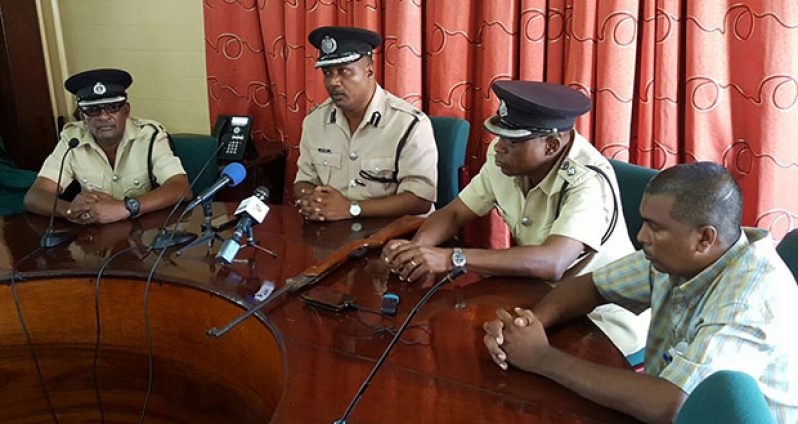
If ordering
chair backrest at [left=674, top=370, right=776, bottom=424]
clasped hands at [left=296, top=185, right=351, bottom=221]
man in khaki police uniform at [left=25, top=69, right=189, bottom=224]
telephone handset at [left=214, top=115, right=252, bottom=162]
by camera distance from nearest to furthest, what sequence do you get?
chair backrest at [left=674, top=370, right=776, bottom=424]
clasped hands at [left=296, top=185, right=351, bottom=221]
man in khaki police uniform at [left=25, top=69, right=189, bottom=224]
telephone handset at [left=214, top=115, right=252, bottom=162]

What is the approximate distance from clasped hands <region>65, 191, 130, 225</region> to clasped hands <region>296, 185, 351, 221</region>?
60 centimetres

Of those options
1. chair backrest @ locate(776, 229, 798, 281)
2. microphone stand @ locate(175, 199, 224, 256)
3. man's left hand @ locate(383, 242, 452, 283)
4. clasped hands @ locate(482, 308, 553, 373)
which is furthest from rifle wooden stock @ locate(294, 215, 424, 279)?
chair backrest @ locate(776, 229, 798, 281)

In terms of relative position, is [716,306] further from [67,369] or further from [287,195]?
[287,195]

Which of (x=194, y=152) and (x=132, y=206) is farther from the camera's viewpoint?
(x=194, y=152)

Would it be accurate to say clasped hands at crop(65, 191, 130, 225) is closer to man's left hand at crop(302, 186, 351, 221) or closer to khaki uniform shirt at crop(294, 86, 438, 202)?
man's left hand at crop(302, 186, 351, 221)

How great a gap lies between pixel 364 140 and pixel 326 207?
47 cm

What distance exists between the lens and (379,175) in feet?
8.59

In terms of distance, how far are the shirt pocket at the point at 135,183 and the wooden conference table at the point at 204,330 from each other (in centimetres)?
46

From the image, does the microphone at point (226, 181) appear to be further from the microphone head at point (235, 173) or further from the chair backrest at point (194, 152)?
the chair backrest at point (194, 152)

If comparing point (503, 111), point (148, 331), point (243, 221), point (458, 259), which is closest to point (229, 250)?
point (243, 221)

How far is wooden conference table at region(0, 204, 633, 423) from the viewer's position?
1445 mm

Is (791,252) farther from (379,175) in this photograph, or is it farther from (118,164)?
(118,164)

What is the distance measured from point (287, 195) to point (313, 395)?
7.34 ft

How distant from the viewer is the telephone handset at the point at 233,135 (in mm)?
3090
